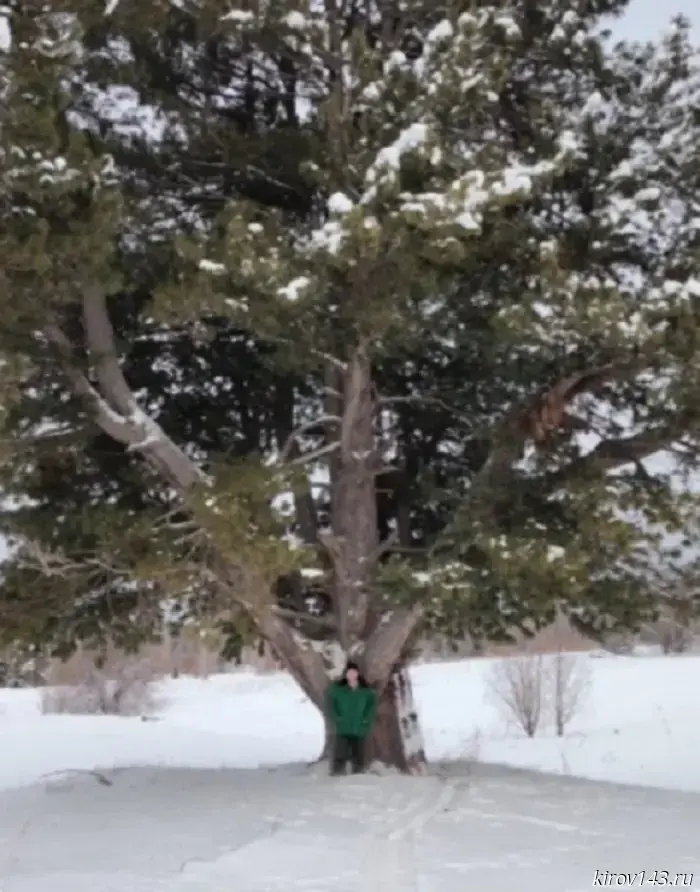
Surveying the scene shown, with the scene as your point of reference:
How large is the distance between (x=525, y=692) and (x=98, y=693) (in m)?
12.4

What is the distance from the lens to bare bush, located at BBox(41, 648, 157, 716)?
2830cm

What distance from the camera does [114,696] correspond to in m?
29.2

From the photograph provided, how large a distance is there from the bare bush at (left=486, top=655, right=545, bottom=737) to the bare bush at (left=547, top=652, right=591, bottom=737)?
13.9 inches

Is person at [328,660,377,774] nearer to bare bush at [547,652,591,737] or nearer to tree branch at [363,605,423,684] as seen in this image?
tree branch at [363,605,423,684]

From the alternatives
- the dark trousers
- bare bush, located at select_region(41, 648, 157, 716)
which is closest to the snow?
the dark trousers

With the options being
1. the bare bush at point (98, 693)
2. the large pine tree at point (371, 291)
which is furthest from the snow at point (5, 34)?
the bare bush at point (98, 693)

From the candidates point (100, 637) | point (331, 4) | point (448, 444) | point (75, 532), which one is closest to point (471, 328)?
point (448, 444)

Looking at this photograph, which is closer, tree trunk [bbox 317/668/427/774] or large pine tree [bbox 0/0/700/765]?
large pine tree [bbox 0/0/700/765]

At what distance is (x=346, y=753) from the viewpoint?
850 centimetres

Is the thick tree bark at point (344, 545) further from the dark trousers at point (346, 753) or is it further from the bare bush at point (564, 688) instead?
the bare bush at point (564, 688)

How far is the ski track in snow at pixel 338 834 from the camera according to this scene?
5004 mm

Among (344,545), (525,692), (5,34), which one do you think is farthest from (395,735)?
(525,692)

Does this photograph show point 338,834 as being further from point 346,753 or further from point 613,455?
point 613,455

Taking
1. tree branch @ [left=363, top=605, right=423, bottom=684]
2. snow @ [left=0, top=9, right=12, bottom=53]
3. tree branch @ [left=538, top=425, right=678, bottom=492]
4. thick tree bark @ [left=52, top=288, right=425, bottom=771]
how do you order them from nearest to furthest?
snow @ [left=0, top=9, right=12, bottom=53], tree branch @ [left=538, top=425, right=678, bottom=492], thick tree bark @ [left=52, top=288, right=425, bottom=771], tree branch @ [left=363, top=605, right=423, bottom=684]
